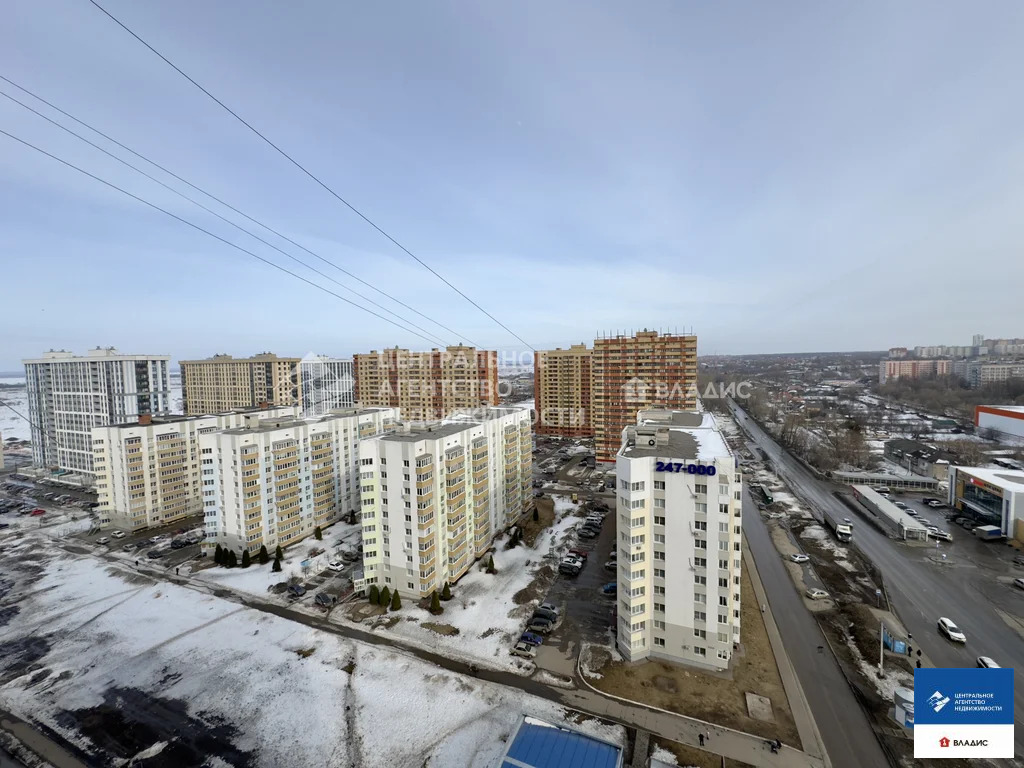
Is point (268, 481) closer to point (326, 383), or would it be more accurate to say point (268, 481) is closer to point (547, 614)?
point (547, 614)

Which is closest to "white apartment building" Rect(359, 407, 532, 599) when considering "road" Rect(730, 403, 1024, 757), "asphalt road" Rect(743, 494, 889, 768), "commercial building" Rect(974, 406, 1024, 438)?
"asphalt road" Rect(743, 494, 889, 768)

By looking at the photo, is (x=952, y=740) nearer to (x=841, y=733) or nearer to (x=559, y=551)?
(x=841, y=733)

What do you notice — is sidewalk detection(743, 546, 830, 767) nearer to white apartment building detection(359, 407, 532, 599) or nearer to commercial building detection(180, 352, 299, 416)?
white apartment building detection(359, 407, 532, 599)

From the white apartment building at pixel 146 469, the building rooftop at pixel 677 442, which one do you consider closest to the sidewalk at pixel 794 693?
the building rooftop at pixel 677 442

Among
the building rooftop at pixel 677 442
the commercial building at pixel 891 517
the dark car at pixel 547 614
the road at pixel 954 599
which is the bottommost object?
the road at pixel 954 599

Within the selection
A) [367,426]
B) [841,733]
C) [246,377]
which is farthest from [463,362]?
[841,733]

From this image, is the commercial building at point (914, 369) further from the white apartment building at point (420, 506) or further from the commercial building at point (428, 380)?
the white apartment building at point (420, 506)
